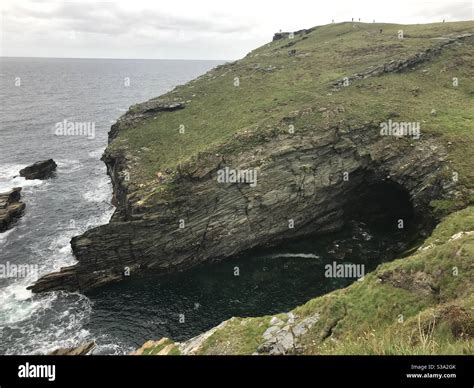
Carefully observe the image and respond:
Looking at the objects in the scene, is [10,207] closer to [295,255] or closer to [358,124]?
[295,255]

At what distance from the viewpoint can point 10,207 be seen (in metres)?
65.8

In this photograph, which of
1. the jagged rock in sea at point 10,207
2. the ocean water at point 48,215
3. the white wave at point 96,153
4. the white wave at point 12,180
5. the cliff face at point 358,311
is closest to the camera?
the cliff face at point 358,311

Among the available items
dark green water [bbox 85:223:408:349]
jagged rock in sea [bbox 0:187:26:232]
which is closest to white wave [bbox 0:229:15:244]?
jagged rock in sea [bbox 0:187:26:232]

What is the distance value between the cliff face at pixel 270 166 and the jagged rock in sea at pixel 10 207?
1635cm

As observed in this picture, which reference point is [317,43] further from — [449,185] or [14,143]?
[14,143]

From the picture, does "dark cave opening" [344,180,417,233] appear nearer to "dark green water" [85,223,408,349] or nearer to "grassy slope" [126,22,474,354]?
"dark green water" [85,223,408,349]
